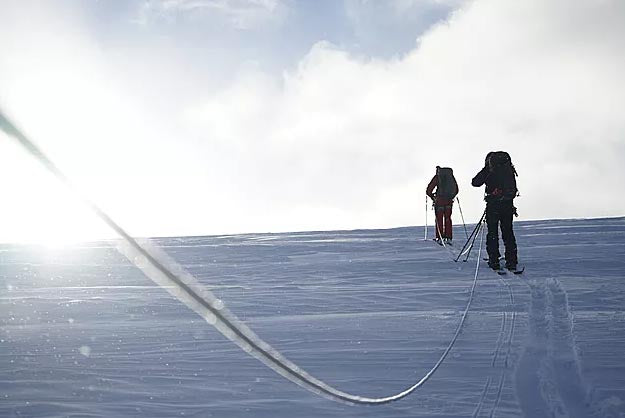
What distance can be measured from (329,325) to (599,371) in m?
2.39

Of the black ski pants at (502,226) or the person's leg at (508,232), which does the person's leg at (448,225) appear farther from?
the person's leg at (508,232)

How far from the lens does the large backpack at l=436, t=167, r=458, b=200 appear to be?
14.3 meters

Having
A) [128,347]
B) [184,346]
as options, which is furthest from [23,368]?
[184,346]

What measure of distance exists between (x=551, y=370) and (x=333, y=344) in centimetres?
166

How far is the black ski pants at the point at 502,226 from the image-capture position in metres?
9.65

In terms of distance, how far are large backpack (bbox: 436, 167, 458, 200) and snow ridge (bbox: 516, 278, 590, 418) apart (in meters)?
8.41

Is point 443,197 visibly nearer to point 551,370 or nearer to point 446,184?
point 446,184

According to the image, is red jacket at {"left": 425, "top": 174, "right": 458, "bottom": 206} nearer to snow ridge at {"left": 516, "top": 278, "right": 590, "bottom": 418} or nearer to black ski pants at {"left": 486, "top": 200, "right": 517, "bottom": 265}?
black ski pants at {"left": 486, "top": 200, "right": 517, "bottom": 265}

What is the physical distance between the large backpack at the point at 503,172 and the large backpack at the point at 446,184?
14.7 feet

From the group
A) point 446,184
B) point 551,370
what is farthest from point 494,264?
point 551,370

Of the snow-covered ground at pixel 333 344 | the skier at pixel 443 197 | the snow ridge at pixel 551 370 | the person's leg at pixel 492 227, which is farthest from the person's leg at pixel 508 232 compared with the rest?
the skier at pixel 443 197

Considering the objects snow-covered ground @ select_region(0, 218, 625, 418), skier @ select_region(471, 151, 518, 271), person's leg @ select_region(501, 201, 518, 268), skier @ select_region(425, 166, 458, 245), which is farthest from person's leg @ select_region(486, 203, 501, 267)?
skier @ select_region(425, 166, 458, 245)

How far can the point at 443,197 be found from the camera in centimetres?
1434

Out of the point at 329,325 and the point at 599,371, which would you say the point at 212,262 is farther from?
the point at 599,371
